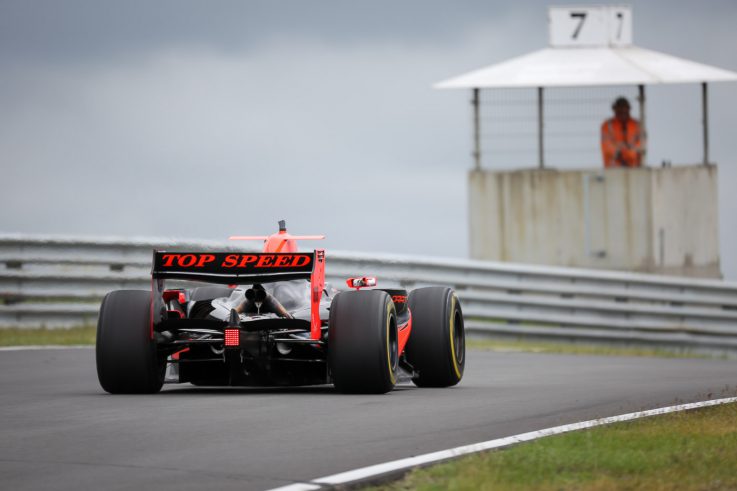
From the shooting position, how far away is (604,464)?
24.3 ft

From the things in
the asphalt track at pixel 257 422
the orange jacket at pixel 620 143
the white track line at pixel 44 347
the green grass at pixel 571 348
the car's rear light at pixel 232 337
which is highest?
the orange jacket at pixel 620 143

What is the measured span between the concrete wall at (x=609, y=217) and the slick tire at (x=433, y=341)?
634 inches

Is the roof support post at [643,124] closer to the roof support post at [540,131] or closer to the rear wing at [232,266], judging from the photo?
the roof support post at [540,131]

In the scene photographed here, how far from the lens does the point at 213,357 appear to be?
11922 mm

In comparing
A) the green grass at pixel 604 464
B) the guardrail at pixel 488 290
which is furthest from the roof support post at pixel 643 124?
the green grass at pixel 604 464

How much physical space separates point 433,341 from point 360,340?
1.74 metres

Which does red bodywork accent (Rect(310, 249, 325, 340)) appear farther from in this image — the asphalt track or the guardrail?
the guardrail

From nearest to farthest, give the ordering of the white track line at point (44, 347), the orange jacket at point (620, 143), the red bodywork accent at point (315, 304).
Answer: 1. the red bodywork accent at point (315, 304)
2. the white track line at point (44, 347)
3. the orange jacket at point (620, 143)

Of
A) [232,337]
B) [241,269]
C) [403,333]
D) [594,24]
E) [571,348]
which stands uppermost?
[594,24]

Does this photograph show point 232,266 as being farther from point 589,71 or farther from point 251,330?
point 589,71

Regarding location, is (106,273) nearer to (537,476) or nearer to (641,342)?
(641,342)

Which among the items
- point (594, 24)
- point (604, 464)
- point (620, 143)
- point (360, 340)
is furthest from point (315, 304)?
point (594, 24)

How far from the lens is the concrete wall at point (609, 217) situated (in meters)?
28.7

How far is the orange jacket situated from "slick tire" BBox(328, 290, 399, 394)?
18414 mm
